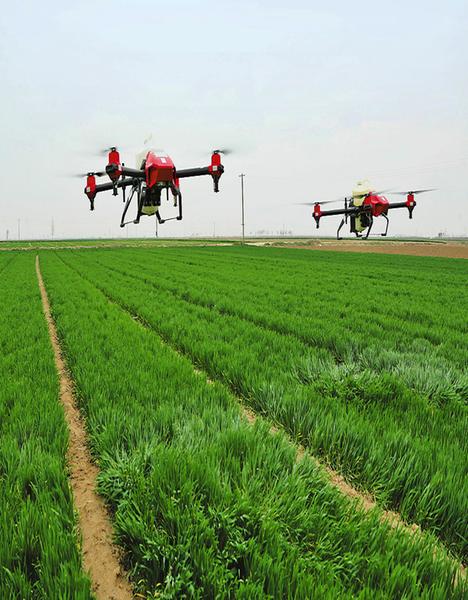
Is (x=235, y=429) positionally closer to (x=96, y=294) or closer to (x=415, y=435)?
(x=415, y=435)

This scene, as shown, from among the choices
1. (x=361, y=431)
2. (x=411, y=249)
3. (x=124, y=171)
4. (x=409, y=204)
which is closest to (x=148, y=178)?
(x=124, y=171)

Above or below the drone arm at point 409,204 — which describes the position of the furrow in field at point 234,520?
below

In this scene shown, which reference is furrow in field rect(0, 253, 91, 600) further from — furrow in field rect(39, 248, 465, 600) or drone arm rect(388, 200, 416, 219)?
drone arm rect(388, 200, 416, 219)

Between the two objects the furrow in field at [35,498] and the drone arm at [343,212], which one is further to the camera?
the drone arm at [343,212]

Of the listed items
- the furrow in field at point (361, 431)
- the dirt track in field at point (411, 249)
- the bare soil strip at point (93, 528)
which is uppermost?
the dirt track in field at point (411, 249)

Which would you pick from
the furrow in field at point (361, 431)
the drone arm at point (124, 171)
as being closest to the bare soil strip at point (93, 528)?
the furrow in field at point (361, 431)

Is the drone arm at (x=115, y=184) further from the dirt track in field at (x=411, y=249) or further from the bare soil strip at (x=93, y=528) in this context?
the dirt track in field at (x=411, y=249)

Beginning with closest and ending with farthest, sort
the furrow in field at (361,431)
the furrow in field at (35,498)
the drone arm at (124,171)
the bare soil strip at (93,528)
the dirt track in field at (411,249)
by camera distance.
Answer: the furrow in field at (35,498) → the bare soil strip at (93,528) → the furrow in field at (361,431) → the drone arm at (124,171) → the dirt track in field at (411,249)
